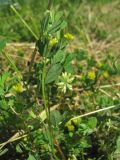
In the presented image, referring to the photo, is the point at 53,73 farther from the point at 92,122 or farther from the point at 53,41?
the point at 92,122

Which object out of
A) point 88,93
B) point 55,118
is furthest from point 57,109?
point 55,118

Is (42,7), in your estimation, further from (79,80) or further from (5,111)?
(5,111)

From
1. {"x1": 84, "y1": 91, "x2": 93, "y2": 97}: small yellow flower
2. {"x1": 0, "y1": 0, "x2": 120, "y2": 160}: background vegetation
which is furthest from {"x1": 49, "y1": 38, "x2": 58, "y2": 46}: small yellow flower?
{"x1": 84, "y1": 91, "x2": 93, "y2": 97}: small yellow flower

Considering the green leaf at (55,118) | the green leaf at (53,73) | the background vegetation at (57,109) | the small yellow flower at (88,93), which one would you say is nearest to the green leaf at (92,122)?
the background vegetation at (57,109)

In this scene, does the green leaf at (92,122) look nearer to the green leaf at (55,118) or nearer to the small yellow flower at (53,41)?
the green leaf at (55,118)

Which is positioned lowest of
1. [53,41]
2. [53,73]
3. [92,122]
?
[92,122]

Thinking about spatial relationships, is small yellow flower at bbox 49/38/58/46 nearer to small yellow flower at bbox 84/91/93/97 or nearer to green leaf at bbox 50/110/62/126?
green leaf at bbox 50/110/62/126

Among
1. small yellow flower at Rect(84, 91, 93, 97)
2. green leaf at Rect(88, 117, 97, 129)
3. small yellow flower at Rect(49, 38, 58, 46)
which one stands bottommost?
green leaf at Rect(88, 117, 97, 129)

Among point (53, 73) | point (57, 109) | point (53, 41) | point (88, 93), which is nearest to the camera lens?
point (53, 73)

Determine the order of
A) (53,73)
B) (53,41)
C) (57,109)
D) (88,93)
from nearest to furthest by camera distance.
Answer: (53,73)
(53,41)
(57,109)
(88,93)
